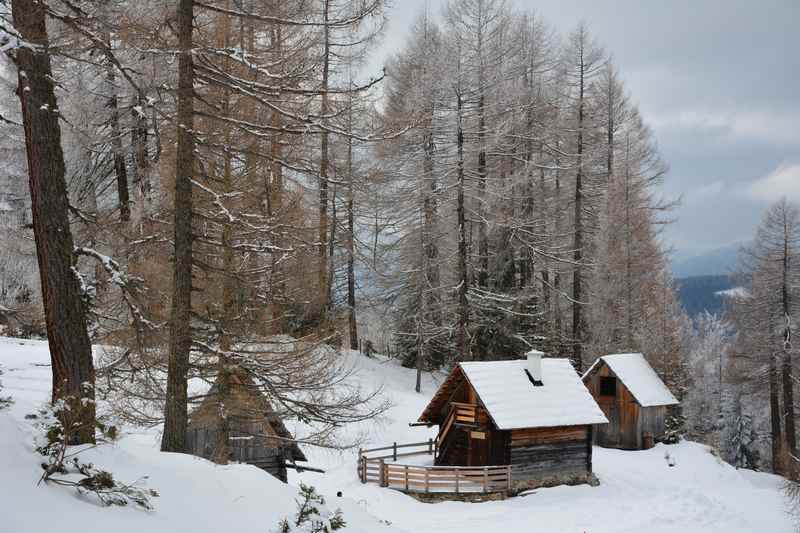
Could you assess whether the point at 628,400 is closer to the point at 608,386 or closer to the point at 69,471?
the point at 608,386

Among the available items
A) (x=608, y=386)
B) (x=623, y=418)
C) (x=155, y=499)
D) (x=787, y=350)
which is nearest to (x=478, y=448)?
(x=608, y=386)

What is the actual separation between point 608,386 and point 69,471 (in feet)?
91.3

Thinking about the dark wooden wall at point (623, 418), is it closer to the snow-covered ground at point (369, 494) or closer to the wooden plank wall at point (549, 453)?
the snow-covered ground at point (369, 494)

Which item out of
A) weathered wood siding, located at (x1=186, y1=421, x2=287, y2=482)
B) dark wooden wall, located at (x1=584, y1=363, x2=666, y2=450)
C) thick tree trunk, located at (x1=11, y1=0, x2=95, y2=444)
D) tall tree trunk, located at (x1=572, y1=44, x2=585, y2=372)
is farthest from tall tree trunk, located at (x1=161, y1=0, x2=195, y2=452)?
tall tree trunk, located at (x1=572, y1=44, x2=585, y2=372)

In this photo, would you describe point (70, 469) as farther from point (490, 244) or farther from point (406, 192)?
point (490, 244)

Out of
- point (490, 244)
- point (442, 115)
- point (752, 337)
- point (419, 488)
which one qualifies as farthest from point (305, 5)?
point (752, 337)

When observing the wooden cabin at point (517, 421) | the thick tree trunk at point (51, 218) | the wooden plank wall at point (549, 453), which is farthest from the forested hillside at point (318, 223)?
the wooden plank wall at point (549, 453)

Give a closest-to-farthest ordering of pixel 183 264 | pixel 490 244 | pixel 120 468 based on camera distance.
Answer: pixel 120 468
pixel 183 264
pixel 490 244

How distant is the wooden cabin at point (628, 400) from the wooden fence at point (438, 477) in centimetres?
1079

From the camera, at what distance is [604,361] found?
2911 centimetres

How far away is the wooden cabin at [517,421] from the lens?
69.6 ft

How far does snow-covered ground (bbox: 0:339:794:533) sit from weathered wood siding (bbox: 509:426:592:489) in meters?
0.74

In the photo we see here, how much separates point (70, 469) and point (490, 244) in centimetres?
3105

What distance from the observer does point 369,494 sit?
1917 cm
